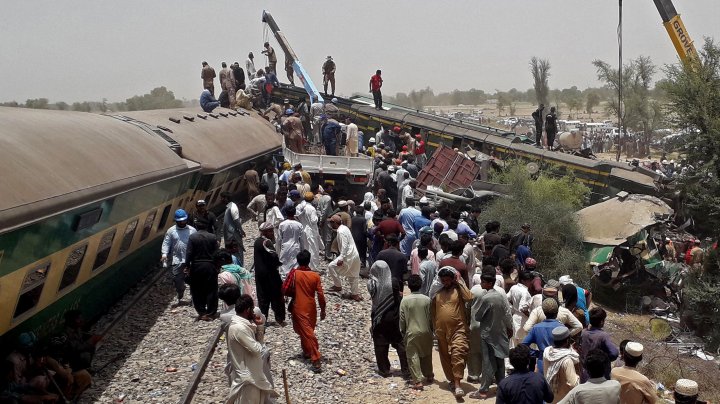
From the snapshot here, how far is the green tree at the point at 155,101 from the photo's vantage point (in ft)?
226

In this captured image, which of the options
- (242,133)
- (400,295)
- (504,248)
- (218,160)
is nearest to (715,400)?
(504,248)

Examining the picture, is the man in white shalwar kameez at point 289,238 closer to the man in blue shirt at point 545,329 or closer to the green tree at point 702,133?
the man in blue shirt at point 545,329

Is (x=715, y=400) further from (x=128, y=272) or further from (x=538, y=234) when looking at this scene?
(x=128, y=272)

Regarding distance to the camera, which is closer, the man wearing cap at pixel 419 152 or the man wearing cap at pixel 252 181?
the man wearing cap at pixel 252 181

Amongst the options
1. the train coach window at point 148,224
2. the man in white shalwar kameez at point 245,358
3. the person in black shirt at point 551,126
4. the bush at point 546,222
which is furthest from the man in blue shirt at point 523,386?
the person in black shirt at point 551,126

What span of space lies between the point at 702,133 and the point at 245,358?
13.8 m

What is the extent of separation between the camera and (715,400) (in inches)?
416

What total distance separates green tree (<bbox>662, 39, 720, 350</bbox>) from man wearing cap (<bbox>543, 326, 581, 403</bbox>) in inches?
385

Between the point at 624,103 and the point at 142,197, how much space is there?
4883cm

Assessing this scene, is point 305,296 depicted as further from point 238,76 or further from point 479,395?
point 238,76

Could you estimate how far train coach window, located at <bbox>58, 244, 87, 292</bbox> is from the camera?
8680 mm

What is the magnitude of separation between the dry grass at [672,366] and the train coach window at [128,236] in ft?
25.9

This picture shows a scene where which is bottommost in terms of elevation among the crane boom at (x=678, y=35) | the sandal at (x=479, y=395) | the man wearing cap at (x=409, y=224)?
the sandal at (x=479, y=395)

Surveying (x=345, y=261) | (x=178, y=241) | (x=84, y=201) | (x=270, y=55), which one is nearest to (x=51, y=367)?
(x=84, y=201)
